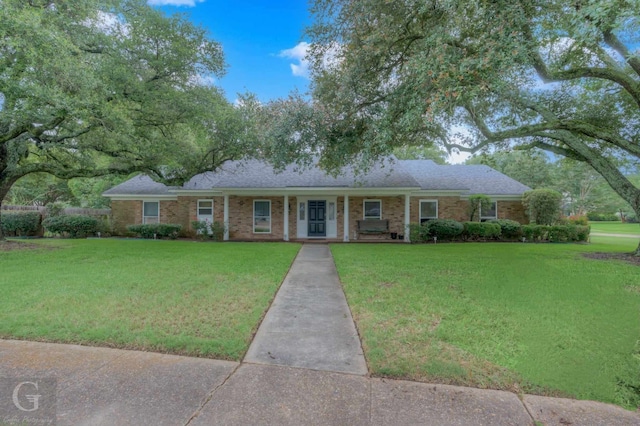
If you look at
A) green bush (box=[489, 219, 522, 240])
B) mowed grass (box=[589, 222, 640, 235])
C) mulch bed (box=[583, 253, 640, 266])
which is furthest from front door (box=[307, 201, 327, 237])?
mowed grass (box=[589, 222, 640, 235])

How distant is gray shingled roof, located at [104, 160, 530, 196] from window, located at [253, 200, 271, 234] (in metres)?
1.13

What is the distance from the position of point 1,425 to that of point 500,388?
415 cm

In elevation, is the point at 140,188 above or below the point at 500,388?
above

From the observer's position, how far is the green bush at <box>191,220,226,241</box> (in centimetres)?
1572

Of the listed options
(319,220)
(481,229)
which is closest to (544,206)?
(481,229)

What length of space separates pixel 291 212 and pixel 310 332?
1229 cm

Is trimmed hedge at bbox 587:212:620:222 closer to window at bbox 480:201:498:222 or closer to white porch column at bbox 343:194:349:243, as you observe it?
window at bbox 480:201:498:222

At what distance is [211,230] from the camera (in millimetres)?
16094

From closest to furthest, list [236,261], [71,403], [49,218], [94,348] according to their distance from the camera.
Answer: [71,403]
[94,348]
[236,261]
[49,218]

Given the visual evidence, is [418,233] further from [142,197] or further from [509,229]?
[142,197]

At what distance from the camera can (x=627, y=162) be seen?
13.6 meters

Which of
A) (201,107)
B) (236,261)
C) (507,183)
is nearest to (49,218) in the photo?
(201,107)

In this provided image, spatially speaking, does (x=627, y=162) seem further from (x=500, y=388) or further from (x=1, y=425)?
(x=1, y=425)

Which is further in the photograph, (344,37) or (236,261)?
(236,261)
